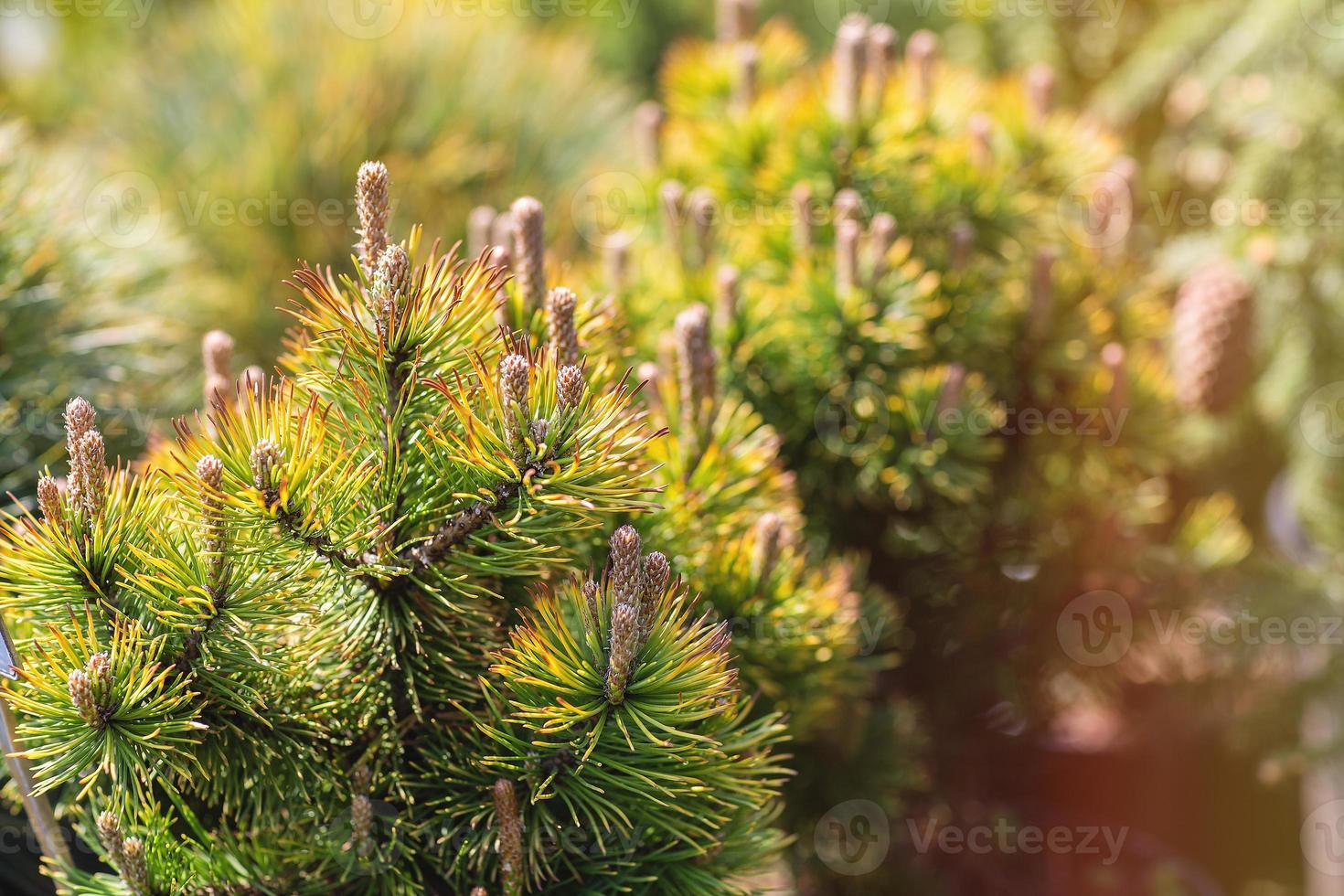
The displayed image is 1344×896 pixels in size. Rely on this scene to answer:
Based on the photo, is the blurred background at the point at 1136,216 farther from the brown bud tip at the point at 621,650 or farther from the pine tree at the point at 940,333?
the brown bud tip at the point at 621,650

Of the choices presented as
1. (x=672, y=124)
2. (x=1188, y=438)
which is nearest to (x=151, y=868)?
(x=672, y=124)

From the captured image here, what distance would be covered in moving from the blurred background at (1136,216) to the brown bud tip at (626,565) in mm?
361

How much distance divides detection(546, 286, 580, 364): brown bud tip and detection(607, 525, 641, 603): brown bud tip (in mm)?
73

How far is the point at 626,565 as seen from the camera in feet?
1.12

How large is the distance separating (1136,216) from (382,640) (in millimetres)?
697

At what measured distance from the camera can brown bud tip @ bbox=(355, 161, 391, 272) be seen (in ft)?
1.18

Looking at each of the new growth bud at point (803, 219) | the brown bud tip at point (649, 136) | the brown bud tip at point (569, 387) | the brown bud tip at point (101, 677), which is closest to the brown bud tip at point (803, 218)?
the new growth bud at point (803, 219)

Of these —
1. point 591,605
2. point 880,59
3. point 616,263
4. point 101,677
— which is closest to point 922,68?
point 880,59

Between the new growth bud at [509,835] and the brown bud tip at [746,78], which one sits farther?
the brown bud tip at [746,78]

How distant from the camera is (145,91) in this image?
1078 millimetres

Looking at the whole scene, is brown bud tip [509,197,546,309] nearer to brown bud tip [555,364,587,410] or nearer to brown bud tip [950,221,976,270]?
brown bud tip [555,364,587,410]

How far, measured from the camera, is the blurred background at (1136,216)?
0.74m

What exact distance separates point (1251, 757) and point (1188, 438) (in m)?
0.30

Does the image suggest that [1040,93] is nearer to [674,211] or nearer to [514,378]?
[674,211]
